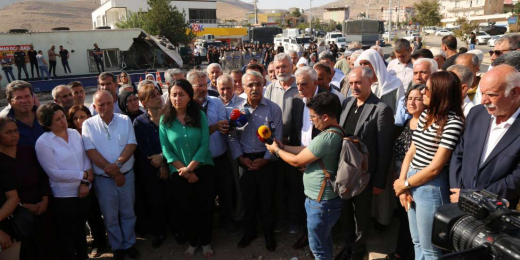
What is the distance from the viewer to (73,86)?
454 centimetres

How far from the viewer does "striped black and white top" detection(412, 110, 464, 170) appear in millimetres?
2461

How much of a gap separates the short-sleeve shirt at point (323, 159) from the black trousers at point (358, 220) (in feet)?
1.93

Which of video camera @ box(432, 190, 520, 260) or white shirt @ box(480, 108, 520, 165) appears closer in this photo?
video camera @ box(432, 190, 520, 260)

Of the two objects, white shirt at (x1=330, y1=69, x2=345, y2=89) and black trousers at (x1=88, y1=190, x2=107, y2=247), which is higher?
white shirt at (x1=330, y1=69, x2=345, y2=89)

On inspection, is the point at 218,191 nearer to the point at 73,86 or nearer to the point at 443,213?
the point at 73,86

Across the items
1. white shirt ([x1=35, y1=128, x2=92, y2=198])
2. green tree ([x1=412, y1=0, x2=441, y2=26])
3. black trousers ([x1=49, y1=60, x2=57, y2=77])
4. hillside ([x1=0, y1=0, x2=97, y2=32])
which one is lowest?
white shirt ([x1=35, y1=128, x2=92, y2=198])

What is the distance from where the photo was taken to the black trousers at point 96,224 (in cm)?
393

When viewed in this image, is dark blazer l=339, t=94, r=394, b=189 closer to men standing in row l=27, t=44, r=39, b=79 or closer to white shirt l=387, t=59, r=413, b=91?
white shirt l=387, t=59, r=413, b=91

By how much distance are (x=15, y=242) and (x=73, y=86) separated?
7.27 ft

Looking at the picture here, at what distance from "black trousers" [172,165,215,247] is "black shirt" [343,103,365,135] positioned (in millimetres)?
1545

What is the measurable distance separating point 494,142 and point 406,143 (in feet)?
2.53

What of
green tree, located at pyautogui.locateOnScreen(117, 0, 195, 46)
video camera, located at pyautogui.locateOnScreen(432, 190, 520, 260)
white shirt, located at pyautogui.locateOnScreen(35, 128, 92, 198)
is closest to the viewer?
video camera, located at pyautogui.locateOnScreen(432, 190, 520, 260)

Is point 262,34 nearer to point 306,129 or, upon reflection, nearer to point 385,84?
point 385,84

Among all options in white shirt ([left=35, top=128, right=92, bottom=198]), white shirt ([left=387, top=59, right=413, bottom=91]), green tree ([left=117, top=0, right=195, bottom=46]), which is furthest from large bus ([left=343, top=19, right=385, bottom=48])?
white shirt ([left=35, top=128, right=92, bottom=198])
